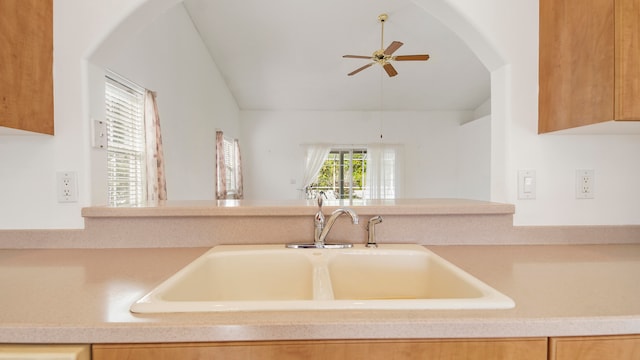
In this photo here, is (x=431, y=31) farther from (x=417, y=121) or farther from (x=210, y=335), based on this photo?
(x=210, y=335)

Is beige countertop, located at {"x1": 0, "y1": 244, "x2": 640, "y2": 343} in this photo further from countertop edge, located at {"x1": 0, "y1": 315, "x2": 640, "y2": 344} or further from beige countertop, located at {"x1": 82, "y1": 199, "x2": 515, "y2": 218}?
beige countertop, located at {"x1": 82, "y1": 199, "x2": 515, "y2": 218}

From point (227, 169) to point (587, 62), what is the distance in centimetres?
514

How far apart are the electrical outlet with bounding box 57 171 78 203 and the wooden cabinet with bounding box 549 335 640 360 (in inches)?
55.9

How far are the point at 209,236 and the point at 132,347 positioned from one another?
61 centimetres

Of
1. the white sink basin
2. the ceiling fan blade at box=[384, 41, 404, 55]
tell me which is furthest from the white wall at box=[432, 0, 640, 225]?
the ceiling fan blade at box=[384, 41, 404, 55]

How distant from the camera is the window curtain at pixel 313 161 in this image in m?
6.70

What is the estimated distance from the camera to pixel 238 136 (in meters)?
6.62

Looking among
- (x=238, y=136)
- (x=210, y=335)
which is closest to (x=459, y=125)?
(x=238, y=136)

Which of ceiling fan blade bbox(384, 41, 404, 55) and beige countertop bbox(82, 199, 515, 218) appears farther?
ceiling fan blade bbox(384, 41, 404, 55)

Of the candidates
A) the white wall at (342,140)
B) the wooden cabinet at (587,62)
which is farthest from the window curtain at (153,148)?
the white wall at (342,140)

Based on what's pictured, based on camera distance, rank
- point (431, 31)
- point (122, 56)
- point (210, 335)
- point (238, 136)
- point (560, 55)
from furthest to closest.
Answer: point (238, 136) → point (431, 31) → point (122, 56) → point (560, 55) → point (210, 335)

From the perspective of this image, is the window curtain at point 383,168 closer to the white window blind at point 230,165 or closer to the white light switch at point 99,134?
the white window blind at point 230,165

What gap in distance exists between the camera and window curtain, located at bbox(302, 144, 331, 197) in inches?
264

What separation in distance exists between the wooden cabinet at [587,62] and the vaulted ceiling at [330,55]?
3055 millimetres
